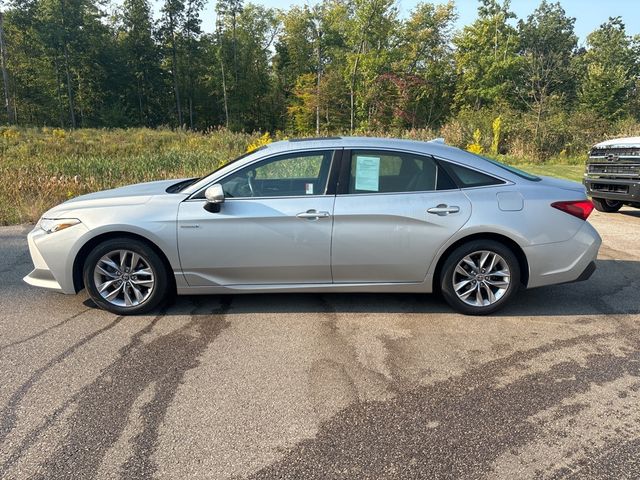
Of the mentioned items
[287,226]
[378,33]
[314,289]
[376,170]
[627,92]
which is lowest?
[314,289]

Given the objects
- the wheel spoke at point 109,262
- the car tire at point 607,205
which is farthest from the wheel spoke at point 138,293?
the car tire at point 607,205

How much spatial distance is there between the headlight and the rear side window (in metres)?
3.38

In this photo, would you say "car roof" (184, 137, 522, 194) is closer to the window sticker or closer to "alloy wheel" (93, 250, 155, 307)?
the window sticker

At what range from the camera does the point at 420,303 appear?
181 inches

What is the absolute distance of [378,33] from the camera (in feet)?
130

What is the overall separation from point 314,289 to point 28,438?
7.80 feet

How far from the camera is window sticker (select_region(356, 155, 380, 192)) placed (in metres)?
4.16

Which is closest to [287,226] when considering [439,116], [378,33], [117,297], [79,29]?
[117,297]

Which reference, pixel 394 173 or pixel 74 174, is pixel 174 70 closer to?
pixel 74 174

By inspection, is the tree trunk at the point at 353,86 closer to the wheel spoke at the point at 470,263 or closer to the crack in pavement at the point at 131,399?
the wheel spoke at the point at 470,263

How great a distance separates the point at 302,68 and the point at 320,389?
57.2 m

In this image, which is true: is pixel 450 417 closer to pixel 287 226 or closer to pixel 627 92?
pixel 287 226

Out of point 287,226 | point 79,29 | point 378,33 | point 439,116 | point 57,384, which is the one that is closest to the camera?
point 57,384

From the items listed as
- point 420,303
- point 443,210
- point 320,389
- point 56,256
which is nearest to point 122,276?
point 56,256
